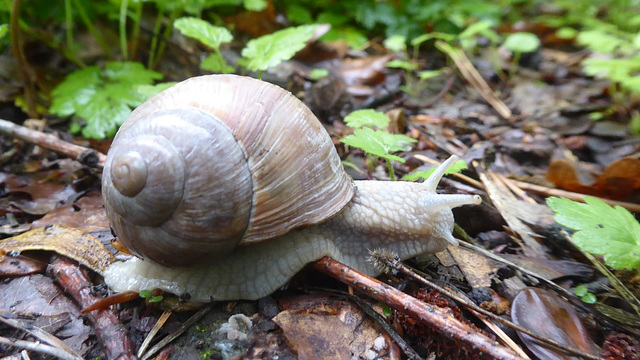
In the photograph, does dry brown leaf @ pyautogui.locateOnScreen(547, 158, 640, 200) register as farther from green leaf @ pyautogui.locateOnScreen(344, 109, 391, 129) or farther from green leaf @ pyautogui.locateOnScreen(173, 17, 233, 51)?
green leaf @ pyautogui.locateOnScreen(173, 17, 233, 51)

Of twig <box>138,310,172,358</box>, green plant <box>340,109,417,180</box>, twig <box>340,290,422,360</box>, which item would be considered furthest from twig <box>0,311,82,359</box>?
green plant <box>340,109,417,180</box>

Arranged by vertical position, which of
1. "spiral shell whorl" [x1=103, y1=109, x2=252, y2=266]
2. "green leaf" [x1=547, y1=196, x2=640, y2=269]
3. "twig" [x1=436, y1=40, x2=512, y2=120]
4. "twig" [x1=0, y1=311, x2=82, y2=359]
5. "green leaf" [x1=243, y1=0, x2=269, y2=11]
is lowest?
"twig" [x1=436, y1=40, x2=512, y2=120]

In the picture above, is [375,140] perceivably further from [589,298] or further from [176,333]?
[176,333]

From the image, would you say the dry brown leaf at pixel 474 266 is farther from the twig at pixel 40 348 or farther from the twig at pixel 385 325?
the twig at pixel 40 348

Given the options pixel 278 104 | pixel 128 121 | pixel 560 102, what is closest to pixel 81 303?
pixel 128 121

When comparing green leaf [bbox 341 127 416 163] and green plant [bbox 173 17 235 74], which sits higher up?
green plant [bbox 173 17 235 74]

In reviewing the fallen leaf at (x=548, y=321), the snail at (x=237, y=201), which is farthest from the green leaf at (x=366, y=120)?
the fallen leaf at (x=548, y=321)
